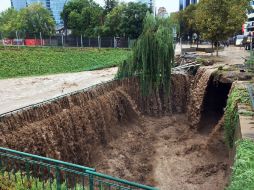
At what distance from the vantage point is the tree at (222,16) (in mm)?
25734

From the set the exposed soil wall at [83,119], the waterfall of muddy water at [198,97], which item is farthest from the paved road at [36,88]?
the waterfall of muddy water at [198,97]

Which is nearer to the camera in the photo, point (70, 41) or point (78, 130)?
point (78, 130)

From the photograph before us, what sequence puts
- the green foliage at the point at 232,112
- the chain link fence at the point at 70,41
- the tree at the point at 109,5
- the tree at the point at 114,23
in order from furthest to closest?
1. the tree at the point at 109,5
2. the tree at the point at 114,23
3. the chain link fence at the point at 70,41
4. the green foliage at the point at 232,112

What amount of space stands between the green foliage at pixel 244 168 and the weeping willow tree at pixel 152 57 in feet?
40.8

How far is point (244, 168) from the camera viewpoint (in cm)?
638

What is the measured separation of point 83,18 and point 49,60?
71.3ft

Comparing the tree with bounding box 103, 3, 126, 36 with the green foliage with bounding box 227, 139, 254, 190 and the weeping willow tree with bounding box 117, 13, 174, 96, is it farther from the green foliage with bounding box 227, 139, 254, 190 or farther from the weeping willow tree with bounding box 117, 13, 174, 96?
the green foliage with bounding box 227, 139, 254, 190

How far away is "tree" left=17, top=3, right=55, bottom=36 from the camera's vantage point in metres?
53.2

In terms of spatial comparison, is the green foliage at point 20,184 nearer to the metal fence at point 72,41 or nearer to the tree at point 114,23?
the metal fence at point 72,41

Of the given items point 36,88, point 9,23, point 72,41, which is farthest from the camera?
point 9,23

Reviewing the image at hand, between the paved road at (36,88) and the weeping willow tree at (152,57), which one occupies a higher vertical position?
the weeping willow tree at (152,57)

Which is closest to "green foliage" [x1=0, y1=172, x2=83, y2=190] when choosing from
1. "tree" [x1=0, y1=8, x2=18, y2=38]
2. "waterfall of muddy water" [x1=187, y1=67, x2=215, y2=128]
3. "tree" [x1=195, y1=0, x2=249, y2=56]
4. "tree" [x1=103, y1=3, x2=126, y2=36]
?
"waterfall of muddy water" [x1=187, y1=67, x2=215, y2=128]

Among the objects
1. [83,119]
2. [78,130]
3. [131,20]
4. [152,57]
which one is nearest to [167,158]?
[83,119]

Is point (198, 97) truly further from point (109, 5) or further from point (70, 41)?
point (109, 5)
